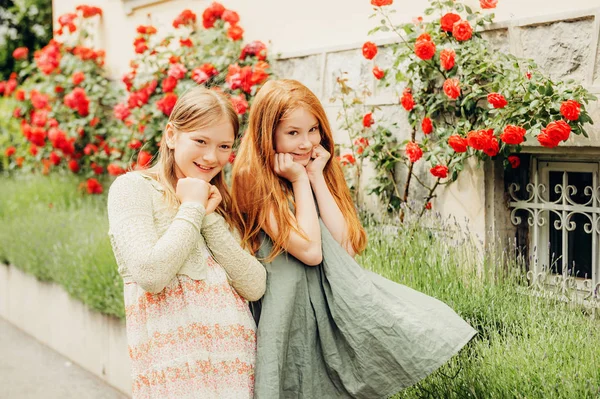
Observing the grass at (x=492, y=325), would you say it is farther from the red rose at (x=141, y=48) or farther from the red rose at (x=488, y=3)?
the red rose at (x=141, y=48)

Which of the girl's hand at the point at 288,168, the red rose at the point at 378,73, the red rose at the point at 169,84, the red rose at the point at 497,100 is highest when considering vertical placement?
the red rose at the point at 169,84

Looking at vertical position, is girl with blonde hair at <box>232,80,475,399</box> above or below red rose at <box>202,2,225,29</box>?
below

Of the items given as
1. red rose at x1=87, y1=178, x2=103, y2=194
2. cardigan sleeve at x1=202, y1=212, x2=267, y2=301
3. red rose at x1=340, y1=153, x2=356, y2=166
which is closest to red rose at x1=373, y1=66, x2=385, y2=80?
red rose at x1=340, y1=153, x2=356, y2=166

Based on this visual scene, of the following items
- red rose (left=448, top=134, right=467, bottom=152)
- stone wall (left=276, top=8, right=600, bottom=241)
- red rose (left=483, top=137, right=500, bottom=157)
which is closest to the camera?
stone wall (left=276, top=8, right=600, bottom=241)

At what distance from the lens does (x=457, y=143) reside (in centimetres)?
348

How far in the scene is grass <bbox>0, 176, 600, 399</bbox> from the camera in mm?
2398

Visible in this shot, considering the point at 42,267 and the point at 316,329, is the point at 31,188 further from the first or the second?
the point at 316,329

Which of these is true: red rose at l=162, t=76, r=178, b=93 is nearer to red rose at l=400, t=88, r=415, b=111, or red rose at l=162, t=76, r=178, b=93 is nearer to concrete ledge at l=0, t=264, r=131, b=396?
concrete ledge at l=0, t=264, r=131, b=396

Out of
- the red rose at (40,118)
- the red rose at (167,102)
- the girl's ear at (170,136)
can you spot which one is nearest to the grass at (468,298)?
the red rose at (167,102)

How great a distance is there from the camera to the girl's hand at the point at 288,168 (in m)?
2.20

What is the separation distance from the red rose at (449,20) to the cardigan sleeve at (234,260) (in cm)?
210

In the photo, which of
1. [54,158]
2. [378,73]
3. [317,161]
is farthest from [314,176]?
[54,158]

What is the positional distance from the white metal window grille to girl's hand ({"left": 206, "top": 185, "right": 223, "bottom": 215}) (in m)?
1.82

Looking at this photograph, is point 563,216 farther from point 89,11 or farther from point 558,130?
point 89,11
